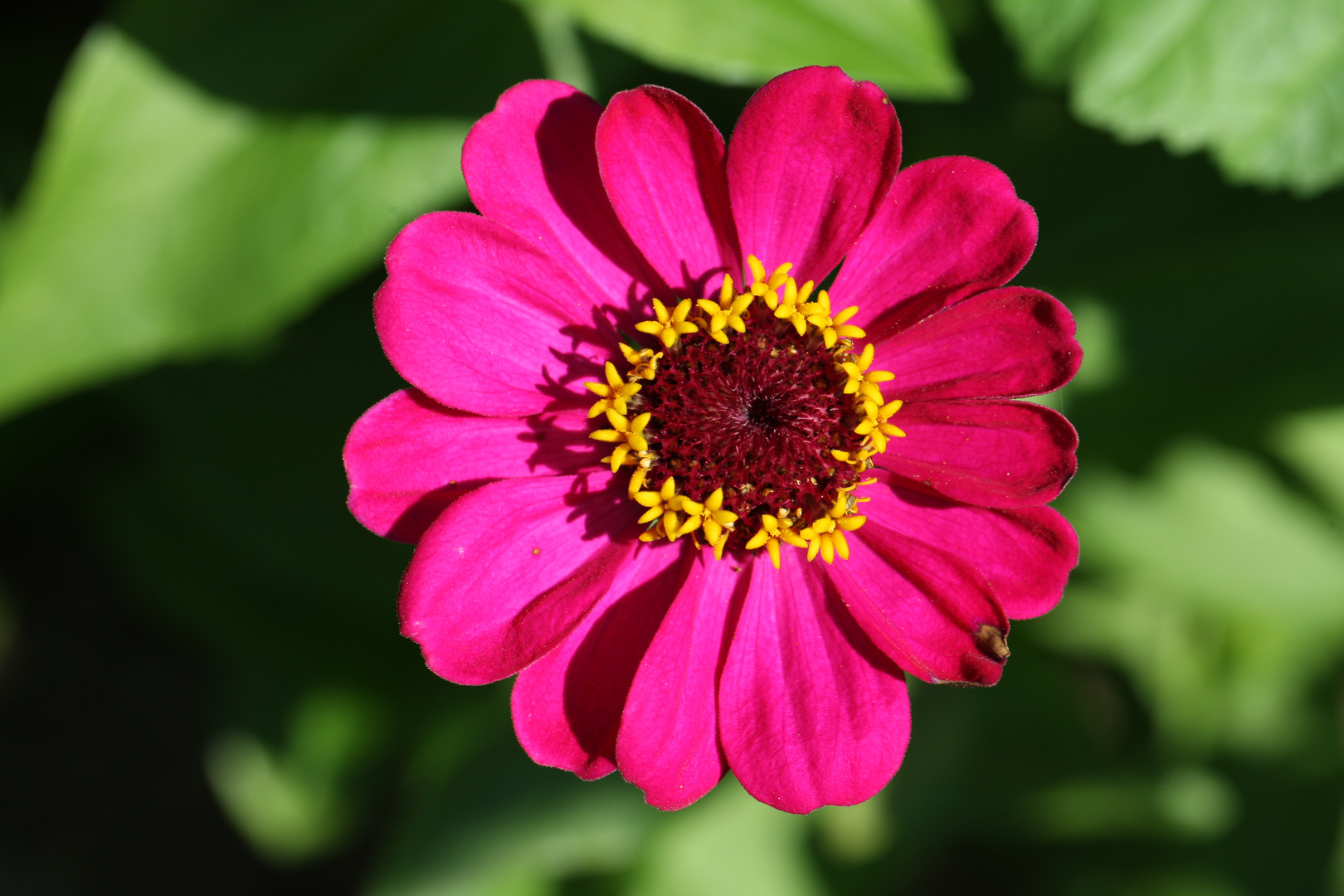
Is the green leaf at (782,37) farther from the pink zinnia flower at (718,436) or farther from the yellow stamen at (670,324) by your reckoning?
the yellow stamen at (670,324)

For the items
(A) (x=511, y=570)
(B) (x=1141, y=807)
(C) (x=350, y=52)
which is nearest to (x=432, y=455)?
(A) (x=511, y=570)

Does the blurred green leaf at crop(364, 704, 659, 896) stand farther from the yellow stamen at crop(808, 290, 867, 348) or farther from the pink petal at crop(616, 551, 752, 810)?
the yellow stamen at crop(808, 290, 867, 348)

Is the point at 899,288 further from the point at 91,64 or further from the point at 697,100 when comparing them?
the point at 91,64

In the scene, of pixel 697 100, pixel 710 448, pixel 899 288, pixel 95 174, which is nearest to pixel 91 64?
pixel 95 174

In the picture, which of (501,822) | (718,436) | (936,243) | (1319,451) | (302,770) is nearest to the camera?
(936,243)

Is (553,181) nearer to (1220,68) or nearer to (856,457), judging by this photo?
(856,457)

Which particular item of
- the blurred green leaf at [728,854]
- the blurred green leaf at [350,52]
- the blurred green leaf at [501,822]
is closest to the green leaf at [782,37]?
the blurred green leaf at [350,52]

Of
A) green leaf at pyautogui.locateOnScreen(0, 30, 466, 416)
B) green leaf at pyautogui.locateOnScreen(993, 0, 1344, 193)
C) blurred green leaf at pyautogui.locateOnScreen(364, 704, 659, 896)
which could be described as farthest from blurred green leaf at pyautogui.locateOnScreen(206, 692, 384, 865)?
green leaf at pyautogui.locateOnScreen(993, 0, 1344, 193)
